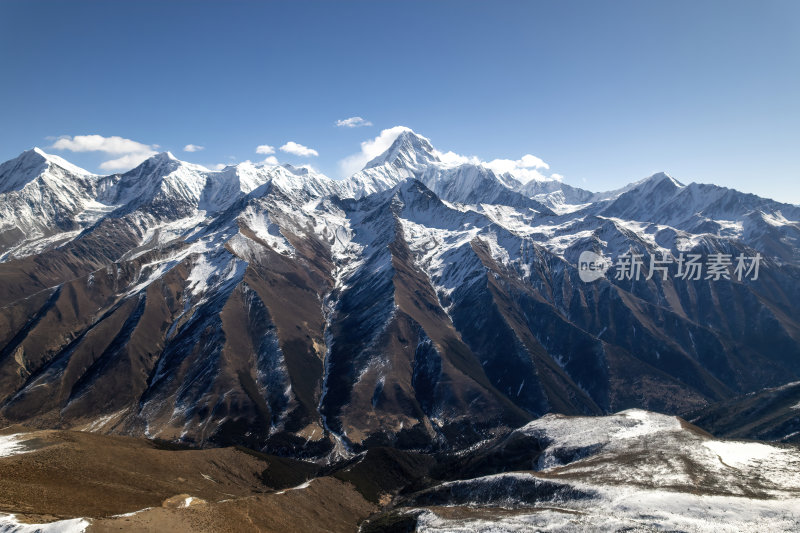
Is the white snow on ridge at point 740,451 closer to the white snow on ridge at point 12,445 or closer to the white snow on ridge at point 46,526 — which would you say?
the white snow on ridge at point 46,526

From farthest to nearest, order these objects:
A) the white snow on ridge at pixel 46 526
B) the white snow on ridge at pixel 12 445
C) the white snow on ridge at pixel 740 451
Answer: the white snow on ridge at pixel 12 445
the white snow on ridge at pixel 740 451
the white snow on ridge at pixel 46 526

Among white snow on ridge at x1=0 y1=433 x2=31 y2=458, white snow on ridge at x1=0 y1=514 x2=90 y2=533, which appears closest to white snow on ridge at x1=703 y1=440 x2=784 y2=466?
white snow on ridge at x1=0 y1=514 x2=90 y2=533

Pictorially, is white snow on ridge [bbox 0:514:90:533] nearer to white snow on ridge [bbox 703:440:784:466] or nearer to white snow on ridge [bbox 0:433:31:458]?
white snow on ridge [bbox 0:433:31:458]

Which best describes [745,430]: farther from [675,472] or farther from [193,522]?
[193,522]

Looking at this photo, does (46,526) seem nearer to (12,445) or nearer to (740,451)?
(12,445)

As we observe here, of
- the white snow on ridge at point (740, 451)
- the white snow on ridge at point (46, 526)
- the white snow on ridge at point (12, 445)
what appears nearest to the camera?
the white snow on ridge at point (46, 526)

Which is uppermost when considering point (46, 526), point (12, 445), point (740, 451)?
point (46, 526)

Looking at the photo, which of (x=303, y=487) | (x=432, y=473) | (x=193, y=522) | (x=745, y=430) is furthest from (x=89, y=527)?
(x=745, y=430)

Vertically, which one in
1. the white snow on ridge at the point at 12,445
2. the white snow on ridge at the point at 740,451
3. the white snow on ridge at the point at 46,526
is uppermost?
the white snow on ridge at the point at 46,526

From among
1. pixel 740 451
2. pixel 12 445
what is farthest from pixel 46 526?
pixel 740 451

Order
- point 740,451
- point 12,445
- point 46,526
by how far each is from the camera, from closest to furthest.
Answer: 1. point 46,526
2. point 740,451
3. point 12,445

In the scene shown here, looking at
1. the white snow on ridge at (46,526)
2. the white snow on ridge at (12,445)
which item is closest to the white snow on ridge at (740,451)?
the white snow on ridge at (46,526)
